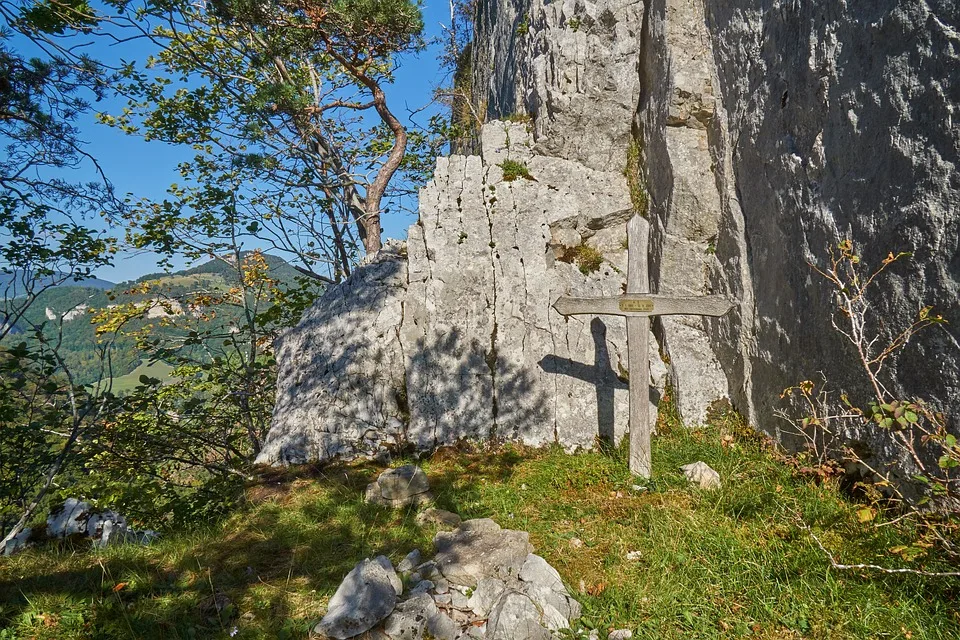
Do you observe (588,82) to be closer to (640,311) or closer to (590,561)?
(640,311)

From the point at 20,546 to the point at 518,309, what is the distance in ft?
23.3

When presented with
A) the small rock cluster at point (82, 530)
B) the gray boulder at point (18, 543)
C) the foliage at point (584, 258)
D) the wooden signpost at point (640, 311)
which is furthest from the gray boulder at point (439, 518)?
the foliage at point (584, 258)

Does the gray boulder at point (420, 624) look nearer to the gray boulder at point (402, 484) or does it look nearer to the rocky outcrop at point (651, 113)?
the gray boulder at point (402, 484)

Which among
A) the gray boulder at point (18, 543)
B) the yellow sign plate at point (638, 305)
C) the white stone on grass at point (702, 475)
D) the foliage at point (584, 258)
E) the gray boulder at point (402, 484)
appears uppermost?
the foliage at point (584, 258)

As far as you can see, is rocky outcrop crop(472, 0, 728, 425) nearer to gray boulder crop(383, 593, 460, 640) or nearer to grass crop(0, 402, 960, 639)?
grass crop(0, 402, 960, 639)

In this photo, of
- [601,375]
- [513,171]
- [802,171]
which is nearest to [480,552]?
[601,375]

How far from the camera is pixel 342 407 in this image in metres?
6.79

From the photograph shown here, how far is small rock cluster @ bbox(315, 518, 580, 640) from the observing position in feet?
10.4

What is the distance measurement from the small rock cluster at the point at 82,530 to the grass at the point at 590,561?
62 cm

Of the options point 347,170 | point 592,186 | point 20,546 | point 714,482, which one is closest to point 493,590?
point 714,482

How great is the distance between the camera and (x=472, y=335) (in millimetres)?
7176

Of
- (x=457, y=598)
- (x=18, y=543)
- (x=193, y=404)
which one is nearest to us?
(x=457, y=598)

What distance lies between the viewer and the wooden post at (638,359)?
532cm

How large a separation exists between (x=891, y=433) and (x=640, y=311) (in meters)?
2.53
